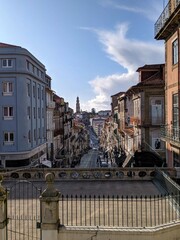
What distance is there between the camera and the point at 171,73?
1966cm

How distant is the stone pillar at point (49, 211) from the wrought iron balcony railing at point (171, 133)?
9235mm

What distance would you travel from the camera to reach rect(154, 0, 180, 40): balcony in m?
16.8

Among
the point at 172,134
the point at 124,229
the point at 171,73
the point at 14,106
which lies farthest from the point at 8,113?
the point at 124,229

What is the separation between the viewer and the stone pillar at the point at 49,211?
9.91m

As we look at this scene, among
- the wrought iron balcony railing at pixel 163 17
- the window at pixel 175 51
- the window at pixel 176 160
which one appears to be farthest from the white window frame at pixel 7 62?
the window at pixel 176 160

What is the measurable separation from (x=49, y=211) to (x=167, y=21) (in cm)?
1243

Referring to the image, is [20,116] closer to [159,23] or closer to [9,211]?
[159,23]

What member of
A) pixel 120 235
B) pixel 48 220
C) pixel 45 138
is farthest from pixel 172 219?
pixel 45 138

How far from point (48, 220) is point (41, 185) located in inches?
299

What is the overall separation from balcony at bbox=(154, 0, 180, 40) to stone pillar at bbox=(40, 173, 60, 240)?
10.6 metres

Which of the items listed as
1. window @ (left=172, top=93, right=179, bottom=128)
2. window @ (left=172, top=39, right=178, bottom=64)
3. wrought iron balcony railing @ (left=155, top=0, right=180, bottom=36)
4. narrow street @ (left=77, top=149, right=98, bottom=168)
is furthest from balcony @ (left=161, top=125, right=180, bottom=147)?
narrow street @ (left=77, top=149, right=98, bottom=168)

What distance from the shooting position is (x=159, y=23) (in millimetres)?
19984

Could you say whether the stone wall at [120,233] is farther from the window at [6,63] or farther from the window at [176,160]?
the window at [6,63]

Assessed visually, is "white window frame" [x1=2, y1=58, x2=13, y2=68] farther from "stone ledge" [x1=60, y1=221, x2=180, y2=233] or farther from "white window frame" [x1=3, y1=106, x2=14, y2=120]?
"stone ledge" [x1=60, y1=221, x2=180, y2=233]
